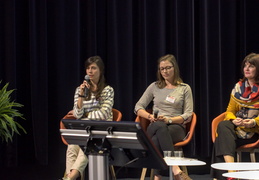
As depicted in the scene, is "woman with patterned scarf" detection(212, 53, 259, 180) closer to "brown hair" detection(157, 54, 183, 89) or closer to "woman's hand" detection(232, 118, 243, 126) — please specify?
"woman's hand" detection(232, 118, 243, 126)

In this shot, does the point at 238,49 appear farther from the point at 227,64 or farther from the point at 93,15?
the point at 93,15

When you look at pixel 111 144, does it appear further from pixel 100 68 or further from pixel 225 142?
pixel 100 68

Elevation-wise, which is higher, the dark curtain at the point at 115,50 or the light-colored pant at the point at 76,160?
the dark curtain at the point at 115,50

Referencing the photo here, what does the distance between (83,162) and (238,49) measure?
2420mm

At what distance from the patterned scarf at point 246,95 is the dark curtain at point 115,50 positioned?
813 mm

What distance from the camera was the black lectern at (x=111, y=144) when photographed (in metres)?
1.99

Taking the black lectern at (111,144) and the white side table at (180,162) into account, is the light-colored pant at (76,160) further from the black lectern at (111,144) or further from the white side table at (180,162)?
the black lectern at (111,144)

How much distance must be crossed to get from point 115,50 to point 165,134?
1280 millimetres

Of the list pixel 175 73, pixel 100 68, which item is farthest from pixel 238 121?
pixel 100 68

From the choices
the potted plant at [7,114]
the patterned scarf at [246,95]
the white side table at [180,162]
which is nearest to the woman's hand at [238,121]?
the patterned scarf at [246,95]

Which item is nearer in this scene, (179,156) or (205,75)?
(179,156)

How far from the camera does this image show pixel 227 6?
17.0 feet

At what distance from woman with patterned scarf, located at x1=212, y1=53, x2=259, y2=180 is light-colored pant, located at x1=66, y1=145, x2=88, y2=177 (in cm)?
124

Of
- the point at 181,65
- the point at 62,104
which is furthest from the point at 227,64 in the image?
the point at 62,104
